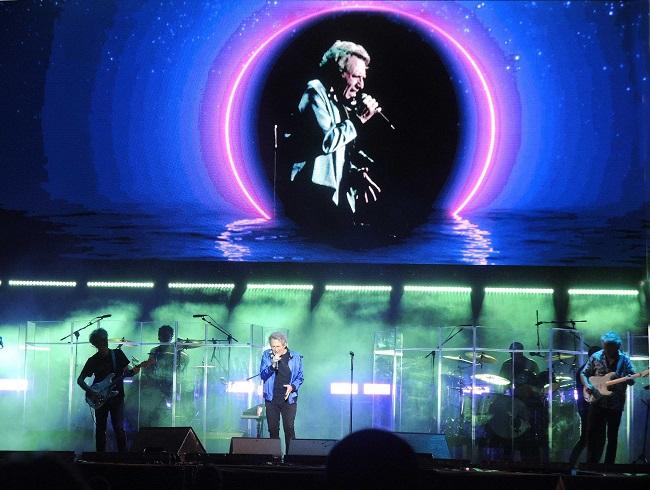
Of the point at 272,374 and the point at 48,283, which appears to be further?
the point at 48,283

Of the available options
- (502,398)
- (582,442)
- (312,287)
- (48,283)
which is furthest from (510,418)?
(48,283)

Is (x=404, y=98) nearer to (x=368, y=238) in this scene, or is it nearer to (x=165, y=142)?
(x=368, y=238)

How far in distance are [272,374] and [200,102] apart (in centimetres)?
275

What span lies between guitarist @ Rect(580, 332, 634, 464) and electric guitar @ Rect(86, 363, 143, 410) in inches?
172

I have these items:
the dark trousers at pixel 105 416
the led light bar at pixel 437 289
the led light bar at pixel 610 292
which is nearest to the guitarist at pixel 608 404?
the led light bar at pixel 610 292

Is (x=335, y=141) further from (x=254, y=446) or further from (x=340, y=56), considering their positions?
(x=254, y=446)

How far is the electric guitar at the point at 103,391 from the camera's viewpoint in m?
8.64

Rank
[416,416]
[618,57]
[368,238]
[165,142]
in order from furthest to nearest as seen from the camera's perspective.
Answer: [416,416]
[368,238]
[165,142]
[618,57]

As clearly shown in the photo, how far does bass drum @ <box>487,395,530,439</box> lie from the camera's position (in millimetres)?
9984

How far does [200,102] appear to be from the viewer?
843cm

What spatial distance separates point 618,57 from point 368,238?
9.76 feet

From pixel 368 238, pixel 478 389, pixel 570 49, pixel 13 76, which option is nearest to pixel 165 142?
pixel 13 76

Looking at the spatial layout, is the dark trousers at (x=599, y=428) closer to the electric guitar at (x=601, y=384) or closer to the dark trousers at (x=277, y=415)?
the electric guitar at (x=601, y=384)

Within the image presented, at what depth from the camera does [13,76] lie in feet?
27.7
